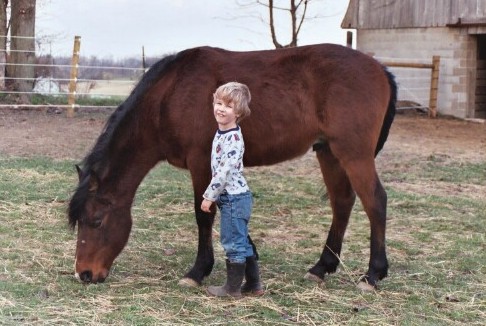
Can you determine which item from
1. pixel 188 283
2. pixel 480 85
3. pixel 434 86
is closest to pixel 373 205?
pixel 188 283

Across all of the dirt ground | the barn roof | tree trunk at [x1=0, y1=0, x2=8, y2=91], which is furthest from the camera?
the barn roof

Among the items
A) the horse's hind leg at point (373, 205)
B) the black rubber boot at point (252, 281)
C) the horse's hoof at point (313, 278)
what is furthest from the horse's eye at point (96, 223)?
the horse's hind leg at point (373, 205)

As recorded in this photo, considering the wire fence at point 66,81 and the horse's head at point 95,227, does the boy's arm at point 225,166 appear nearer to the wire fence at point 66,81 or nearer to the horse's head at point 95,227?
the horse's head at point 95,227

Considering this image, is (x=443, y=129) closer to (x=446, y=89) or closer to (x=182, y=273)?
(x=446, y=89)

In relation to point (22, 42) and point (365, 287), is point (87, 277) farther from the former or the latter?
point (22, 42)

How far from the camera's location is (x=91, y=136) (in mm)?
Answer: 11750

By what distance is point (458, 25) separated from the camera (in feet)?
53.3

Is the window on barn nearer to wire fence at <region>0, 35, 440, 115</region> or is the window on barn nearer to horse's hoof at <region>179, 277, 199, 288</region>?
wire fence at <region>0, 35, 440, 115</region>

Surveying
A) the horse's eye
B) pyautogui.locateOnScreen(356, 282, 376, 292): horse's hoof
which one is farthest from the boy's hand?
pyautogui.locateOnScreen(356, 282, 376, 292): horse's hoof

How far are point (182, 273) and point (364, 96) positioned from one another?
166 centimetres

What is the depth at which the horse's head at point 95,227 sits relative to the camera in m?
4.50

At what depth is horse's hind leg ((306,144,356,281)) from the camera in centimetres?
495

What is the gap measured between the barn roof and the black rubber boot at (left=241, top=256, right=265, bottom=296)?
12750mm

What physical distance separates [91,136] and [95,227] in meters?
7.40
